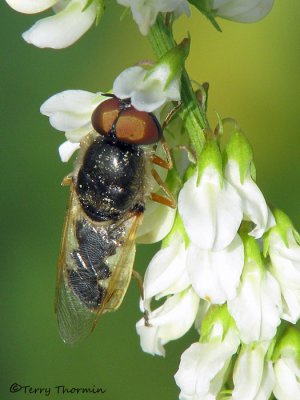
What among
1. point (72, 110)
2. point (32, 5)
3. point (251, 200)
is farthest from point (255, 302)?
point (32, 5)

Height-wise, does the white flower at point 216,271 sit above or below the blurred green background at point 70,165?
above

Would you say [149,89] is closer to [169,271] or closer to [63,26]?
[63,26]

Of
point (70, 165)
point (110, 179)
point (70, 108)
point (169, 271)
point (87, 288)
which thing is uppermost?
point (70, 108)

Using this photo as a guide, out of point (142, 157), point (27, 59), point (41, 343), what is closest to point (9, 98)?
point (27, 59)

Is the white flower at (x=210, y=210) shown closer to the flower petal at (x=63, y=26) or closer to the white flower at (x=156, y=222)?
the white flower at (x=156, y=222)

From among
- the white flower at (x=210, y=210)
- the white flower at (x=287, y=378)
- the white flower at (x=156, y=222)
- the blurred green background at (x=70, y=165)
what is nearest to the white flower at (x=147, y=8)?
the white flower at (x=210, y=210)

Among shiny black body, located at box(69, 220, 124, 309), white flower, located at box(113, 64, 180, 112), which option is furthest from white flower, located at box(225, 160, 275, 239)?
shiny black body, located at box(69, 220, 124, 309)

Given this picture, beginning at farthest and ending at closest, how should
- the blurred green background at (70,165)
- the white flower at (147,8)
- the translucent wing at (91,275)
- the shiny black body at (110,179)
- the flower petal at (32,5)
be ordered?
the blurred green background at (70,165)
the translucent wing at (91,275)
the shiny black body at (110,179)
the flower petal at (32,5)
the white flower at (147,8)
